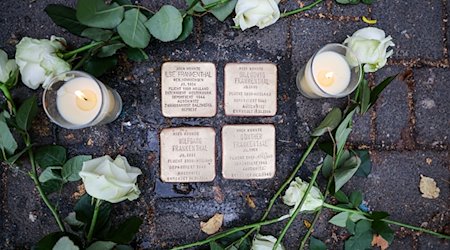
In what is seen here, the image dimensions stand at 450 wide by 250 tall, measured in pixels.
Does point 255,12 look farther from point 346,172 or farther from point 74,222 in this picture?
point 74,222

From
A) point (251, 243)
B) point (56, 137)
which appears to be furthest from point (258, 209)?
point (56, 137)

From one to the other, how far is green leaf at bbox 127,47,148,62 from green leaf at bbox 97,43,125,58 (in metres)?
0.03

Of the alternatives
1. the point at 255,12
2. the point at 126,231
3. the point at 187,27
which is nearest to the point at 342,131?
the point at 255,12

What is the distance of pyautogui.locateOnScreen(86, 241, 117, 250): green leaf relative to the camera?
1220 millimetres

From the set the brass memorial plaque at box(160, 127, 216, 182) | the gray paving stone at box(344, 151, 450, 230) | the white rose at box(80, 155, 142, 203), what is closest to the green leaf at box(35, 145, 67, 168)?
the white rose at box(80, 155, 142, 203)

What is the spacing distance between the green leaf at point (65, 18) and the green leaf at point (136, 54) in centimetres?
12

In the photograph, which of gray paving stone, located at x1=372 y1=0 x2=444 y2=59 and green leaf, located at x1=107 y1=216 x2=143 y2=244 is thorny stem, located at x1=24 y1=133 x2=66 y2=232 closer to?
green leaf, located at x1=107 y1=216 x2=143 y2=244

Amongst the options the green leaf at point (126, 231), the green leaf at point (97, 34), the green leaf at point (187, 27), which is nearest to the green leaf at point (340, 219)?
the green leaf at point (126, 231)

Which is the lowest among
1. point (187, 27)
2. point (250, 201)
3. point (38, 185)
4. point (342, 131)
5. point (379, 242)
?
point (379, 242)

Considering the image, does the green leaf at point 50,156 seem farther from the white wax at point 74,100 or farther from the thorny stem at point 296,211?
the thorny stem at point 296,211

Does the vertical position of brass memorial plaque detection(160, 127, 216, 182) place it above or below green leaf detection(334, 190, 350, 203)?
above

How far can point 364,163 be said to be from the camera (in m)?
1.40

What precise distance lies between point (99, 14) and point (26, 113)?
0.28m

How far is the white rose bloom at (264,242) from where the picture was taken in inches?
51.2
